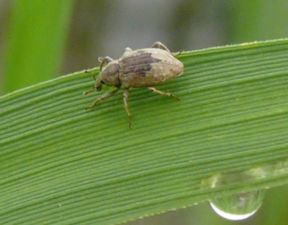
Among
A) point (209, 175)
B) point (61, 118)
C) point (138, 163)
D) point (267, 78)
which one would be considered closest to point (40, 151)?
point (61, 118)

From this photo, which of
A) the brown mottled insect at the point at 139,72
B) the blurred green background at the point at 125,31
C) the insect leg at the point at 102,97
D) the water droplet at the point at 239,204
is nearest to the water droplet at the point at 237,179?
the water droplet at the point at 239,204

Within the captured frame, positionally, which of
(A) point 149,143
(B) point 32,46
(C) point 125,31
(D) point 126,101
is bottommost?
(A) point 149,143

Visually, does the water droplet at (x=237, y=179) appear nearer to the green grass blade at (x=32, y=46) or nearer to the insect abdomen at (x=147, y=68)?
the insect abdomen at (x=147, y=68)

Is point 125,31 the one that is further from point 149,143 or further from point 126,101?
point 149,143

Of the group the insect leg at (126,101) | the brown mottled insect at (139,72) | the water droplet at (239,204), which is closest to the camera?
the water droplet at (239,204)

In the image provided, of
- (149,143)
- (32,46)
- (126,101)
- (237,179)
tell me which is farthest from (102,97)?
(237,179)

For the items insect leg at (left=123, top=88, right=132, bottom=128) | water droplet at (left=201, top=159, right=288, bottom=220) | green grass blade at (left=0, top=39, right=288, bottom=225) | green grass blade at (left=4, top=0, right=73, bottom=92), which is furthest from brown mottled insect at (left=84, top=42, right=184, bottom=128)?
water droplet at (left=201, top=159, right=288, bottom=220)

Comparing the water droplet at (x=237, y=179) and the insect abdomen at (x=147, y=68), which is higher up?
the insect abdomen at (x=147, y=68)
